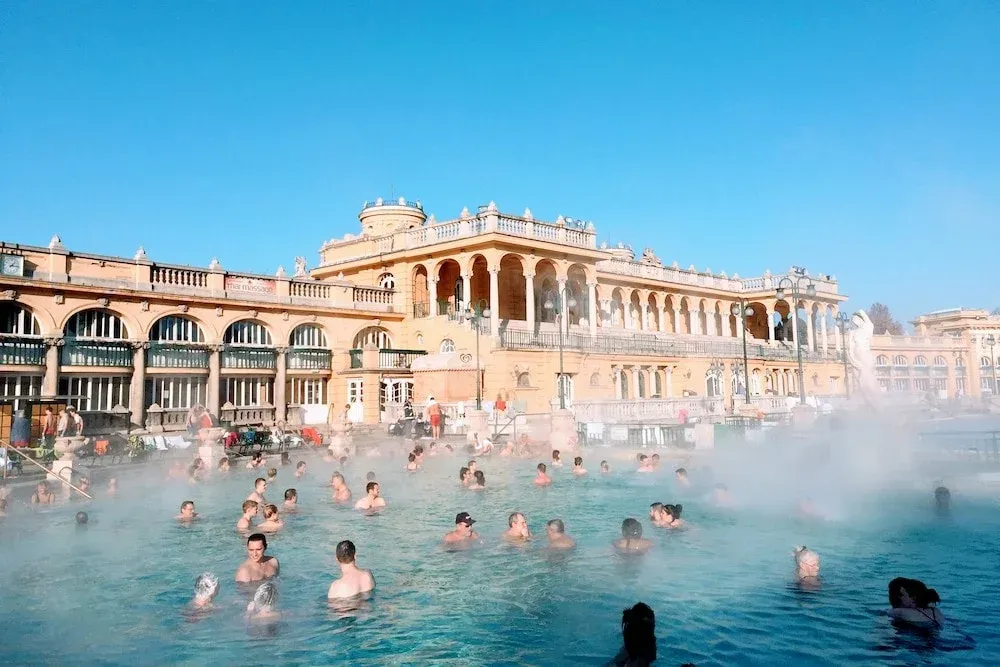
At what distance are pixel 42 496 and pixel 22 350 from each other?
11009 millimetres

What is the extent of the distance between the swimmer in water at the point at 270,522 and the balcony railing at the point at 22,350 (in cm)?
1572

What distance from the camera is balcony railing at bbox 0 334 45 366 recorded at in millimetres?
22656

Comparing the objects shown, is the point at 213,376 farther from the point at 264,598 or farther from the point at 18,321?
the point at 264,598

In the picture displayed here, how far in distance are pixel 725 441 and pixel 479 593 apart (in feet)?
53.1

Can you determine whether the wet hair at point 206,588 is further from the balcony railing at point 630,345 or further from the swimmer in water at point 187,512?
the balcony railing at point 630,345

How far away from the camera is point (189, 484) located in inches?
696

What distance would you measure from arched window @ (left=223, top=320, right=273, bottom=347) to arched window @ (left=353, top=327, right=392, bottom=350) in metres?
4.61

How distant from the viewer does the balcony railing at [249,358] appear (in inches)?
1125

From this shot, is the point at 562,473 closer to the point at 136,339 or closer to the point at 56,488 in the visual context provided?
the point at 56,488

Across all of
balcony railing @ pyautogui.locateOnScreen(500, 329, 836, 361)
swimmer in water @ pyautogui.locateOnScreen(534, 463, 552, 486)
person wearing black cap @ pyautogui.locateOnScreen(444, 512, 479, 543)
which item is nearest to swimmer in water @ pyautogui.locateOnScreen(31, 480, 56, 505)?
person wearing black cap @ pyautogui.locateOnScreen(444, 512, 479, 543)

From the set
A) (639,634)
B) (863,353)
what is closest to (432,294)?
(863,353)

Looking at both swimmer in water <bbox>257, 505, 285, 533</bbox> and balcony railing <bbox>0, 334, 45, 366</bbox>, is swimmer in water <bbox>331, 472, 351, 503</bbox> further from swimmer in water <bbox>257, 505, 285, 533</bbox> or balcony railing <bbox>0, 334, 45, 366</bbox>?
balcony railing <bbox>0, 334, 45, 366</bbox>

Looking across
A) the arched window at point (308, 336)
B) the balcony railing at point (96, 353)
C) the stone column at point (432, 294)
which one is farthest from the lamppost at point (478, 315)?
the balcony railing at point (96, 353)

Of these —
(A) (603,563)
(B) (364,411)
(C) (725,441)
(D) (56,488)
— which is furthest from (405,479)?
(B) (364,411)
